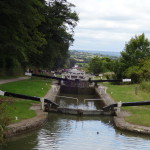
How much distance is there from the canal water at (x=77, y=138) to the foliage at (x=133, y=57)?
87.7ft

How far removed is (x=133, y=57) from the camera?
155ft

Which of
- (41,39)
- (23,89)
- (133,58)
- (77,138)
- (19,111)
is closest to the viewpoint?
(77,138)

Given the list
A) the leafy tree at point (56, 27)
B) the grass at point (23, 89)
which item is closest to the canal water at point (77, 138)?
the grass at point (23, 89)

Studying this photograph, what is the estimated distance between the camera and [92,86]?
41750 millimetres

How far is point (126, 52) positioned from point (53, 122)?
1233 inches

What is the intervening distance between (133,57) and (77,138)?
3375cm

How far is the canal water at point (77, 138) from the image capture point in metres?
13.6

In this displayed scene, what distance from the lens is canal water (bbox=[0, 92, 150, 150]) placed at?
44.6ft

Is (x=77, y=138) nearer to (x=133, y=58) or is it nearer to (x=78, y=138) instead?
(x=78, y=138)

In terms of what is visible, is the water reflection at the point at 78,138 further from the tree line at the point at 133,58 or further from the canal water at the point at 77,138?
the tree line at the point at 133,58

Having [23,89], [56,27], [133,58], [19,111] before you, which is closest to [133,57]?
[133,58]

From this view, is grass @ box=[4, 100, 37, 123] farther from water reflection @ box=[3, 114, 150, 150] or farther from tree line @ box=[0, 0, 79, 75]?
tree line @ box=[0, 0, 79, 75]

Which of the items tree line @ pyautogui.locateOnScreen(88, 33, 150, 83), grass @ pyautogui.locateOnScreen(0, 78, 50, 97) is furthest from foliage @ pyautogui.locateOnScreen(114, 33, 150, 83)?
grass @ pyautogui.locateOnScreen(0, 78, 50, 97)

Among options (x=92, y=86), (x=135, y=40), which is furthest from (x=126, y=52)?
(x=92, y=86)
